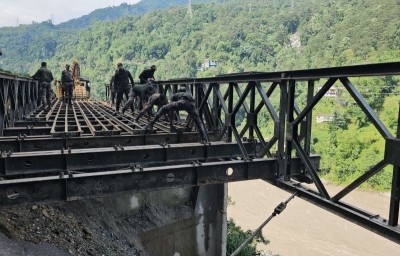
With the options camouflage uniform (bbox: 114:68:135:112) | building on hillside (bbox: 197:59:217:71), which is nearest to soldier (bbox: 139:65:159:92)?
camouflage uniform (bbox: 114:68:135:112)

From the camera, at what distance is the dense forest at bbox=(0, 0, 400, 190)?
126 feet

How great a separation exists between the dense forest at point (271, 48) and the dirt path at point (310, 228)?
22.1 ft

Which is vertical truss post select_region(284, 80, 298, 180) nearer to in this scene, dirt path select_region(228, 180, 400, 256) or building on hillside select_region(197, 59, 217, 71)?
dirt path select_region(228, 180, 400, 256)

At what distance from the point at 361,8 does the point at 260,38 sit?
26.8 m

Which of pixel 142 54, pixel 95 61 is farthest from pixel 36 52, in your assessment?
pixel 142 54

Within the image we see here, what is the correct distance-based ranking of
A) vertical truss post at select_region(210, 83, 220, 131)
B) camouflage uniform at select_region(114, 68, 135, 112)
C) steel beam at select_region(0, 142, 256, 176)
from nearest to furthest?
steel beam at select_region(0, 142, 256, 176), vertical truss post at select_region(210, 83, 220, 131), camouflage uniform at select_region(114, 68, 135, 112)

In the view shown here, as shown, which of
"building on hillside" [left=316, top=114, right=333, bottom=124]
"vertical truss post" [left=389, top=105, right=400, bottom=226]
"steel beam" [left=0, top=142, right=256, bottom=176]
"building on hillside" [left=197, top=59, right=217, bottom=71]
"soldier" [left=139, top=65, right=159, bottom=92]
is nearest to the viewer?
"vertical truss post" [left=389, top=105, right=400, bottom=226]

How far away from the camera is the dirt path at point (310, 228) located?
23484mm

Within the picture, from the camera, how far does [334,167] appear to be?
121 feet

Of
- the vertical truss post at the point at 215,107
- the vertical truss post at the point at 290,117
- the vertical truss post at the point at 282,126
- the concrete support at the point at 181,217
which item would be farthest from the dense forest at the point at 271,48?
the vertical truss post at the point at 290,117

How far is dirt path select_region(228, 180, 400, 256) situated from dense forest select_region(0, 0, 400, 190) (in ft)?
22.1

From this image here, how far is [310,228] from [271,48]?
76.8 metres

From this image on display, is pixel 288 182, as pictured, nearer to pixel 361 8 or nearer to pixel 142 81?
pixel 142 81

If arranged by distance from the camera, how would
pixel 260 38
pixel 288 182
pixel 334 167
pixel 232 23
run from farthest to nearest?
1. pixel 232 23
2. pixel 260 38
3. pixel 334 167
4. pixel 288 182
